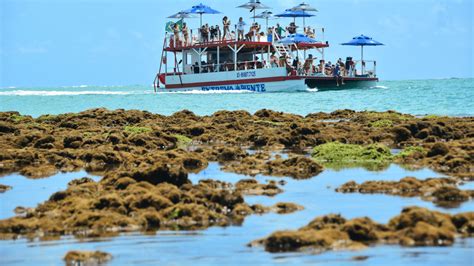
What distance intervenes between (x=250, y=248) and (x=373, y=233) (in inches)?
67.4

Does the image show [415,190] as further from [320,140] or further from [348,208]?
[320,140]

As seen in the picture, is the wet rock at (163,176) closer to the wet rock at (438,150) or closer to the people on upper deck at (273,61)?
the wet rock at (438,150)

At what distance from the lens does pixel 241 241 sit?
14078 mm

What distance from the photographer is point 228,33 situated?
79188 mm

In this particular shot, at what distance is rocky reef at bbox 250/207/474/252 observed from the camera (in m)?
13.4

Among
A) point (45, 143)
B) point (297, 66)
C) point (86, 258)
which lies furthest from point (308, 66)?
point (86, 258)

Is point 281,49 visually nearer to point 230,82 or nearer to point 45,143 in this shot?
point 230,82

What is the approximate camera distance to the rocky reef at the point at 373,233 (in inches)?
527

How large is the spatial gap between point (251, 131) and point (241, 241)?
→ 1989cm

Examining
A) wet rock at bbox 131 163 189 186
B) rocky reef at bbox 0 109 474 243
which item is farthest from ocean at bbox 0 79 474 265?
wet rock at bbox 131 163 189 186

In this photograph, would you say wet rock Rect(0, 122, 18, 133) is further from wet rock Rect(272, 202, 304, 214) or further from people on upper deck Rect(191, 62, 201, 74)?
people on upper deck Rect(191, 62, 201, 74)

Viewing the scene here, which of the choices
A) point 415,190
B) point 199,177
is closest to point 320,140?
point 199,177

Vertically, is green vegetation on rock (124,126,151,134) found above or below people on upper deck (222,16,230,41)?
below

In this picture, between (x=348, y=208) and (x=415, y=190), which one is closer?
(x=348, y=208)
